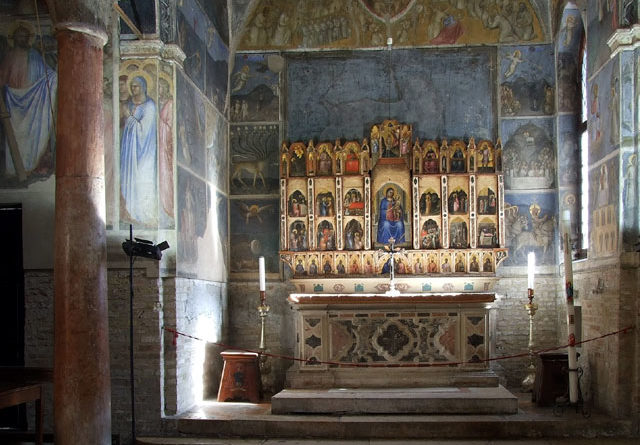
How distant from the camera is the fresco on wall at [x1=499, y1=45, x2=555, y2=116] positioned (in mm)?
13156

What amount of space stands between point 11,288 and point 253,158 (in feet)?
16.3

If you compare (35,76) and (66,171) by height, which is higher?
(35,76)

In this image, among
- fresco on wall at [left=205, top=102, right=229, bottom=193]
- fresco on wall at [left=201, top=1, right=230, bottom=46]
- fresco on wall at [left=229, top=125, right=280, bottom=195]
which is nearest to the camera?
fresco on wall at [left=205, top=102, right=229, bottom=193]

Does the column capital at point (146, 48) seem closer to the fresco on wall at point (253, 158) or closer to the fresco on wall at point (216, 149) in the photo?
the fresco on wall at point (216, 149)

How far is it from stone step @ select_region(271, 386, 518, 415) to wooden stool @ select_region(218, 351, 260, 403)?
1182mm

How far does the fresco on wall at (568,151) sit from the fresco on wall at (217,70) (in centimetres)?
603

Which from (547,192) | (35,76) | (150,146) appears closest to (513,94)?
(547,192)

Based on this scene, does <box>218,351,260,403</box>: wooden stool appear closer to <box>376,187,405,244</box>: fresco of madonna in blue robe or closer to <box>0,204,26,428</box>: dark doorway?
<box>0,204,26,428</box>: dark doorway

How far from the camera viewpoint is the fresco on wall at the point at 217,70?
39.8 feet

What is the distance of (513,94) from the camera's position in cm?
1321

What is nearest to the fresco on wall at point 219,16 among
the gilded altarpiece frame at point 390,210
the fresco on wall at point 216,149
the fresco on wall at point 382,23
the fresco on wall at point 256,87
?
the fresco on wall at point 382,23

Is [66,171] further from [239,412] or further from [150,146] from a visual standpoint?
[239,412]

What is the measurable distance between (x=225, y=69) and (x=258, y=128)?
121cm

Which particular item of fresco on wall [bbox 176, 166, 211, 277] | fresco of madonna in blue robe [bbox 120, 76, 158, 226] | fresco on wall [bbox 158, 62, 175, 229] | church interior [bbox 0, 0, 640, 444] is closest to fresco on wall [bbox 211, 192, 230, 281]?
church interior [bbox 0, 0, 640, 444]
